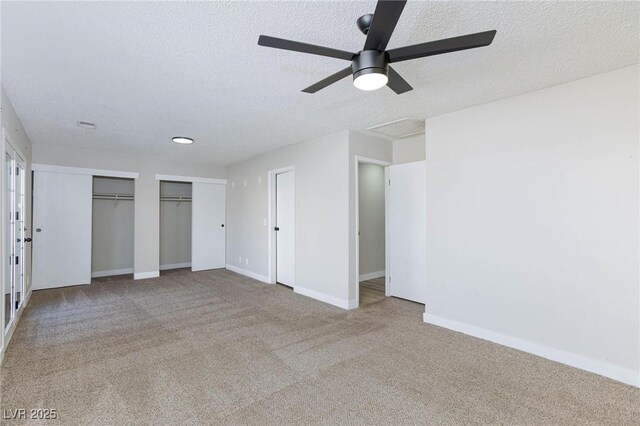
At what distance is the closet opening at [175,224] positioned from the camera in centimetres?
704

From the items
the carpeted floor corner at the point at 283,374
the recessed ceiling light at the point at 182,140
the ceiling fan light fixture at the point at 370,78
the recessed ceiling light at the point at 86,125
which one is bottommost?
the carpeted floor corner at the point at 283,374

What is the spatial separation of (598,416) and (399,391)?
1257mm

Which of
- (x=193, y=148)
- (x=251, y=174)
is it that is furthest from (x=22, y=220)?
(x=251, y=174)

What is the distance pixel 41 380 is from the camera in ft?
7.86

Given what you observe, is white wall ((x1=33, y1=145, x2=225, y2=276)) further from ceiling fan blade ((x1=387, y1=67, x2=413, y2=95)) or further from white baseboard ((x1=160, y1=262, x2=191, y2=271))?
ceiling fan blade ((x1=387, y1=67, x2=413, y2=95))

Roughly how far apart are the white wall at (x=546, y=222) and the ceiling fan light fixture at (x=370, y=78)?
191 cm

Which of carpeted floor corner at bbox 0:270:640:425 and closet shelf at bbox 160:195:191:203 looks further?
closet shelf at bbox 160:195:191:203

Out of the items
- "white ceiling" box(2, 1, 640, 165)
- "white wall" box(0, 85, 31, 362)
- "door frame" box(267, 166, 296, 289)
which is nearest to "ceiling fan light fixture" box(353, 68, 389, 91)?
"white ceiling" box(2, 1, 640, 165)

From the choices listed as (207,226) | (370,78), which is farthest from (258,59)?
(207,226)

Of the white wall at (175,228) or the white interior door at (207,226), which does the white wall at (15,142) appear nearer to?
the white wall at (175,228)

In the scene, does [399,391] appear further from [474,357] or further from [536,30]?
[536,30]

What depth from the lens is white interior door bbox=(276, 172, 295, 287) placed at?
5.37 metres

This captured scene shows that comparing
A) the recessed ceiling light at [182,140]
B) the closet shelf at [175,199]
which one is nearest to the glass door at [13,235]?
the recessed ceiling light at [182,140]

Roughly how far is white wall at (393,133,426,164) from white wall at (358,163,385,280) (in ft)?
2.90
